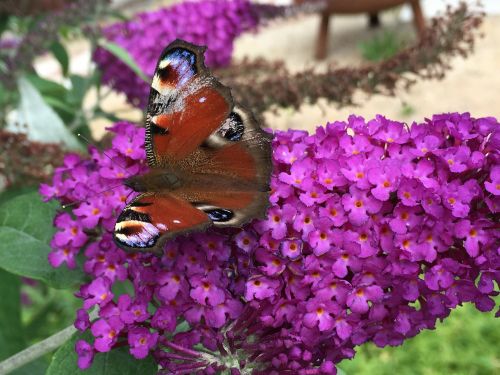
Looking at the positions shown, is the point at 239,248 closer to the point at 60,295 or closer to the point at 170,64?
the point at 170,64

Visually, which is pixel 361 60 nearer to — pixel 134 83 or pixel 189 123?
pixel 134 83

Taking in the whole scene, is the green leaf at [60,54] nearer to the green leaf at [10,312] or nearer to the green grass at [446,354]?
the green leaf at [10,312]

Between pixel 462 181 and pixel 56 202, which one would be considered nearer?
pixel 462 181

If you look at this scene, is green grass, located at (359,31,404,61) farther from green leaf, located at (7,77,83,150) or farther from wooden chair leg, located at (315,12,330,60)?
green leaf, located at (7,77,83,150)

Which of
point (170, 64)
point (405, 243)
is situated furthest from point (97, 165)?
point (405, 243)

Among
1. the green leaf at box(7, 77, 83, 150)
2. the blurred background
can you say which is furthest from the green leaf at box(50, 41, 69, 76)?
the green leaf at box(7, 77, 83, 150)

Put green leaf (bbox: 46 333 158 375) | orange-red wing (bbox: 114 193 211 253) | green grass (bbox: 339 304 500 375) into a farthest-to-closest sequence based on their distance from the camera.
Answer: green grass (bbox: 339 304 500 375), green leaf (bbox: 46 333 158 375), orange-red wing (bbox: 114 193 211 253)

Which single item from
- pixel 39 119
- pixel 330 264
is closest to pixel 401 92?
pixel 39 119
